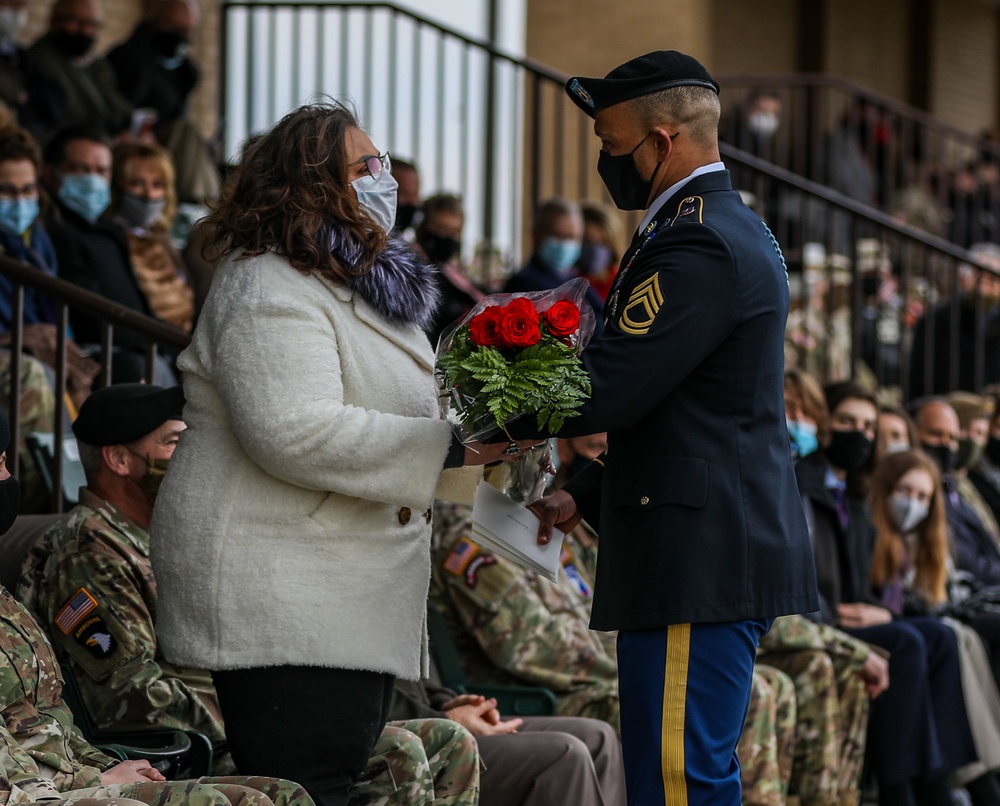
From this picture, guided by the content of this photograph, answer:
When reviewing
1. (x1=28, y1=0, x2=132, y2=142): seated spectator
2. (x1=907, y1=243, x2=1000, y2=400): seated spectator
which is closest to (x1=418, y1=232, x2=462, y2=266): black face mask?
(x1=28, y1=0, x2=132, y2=142): seated spectator

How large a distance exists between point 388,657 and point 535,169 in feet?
18.7

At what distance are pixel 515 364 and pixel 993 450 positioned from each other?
226 inches

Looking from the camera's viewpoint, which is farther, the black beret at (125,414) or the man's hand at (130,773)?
the black beret at (125,414)

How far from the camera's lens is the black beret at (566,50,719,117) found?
2.96 metres

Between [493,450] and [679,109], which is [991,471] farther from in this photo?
[493,450]

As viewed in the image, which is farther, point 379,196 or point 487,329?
point 379,196

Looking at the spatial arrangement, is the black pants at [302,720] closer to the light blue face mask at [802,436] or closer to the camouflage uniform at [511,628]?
the camouflage uniform at [511,628]

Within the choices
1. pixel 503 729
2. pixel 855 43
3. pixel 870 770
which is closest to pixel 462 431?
pixel 503 729

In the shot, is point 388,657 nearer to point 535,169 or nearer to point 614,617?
point 614,617

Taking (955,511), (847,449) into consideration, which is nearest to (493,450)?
(847,449)

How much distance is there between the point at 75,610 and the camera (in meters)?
3.55

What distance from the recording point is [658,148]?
3006 mm

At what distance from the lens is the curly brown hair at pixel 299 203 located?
2914mm

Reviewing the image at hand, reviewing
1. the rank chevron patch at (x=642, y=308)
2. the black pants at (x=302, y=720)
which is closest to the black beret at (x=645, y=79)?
the rank chevron patch at (x=642, y=308)
